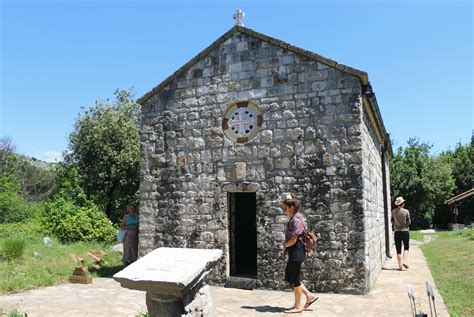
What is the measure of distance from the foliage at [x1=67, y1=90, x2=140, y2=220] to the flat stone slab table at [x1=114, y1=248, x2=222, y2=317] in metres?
16.3

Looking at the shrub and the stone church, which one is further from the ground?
the stone church

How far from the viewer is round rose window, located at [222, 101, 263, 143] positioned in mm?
8398

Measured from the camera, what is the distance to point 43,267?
29.3 feet

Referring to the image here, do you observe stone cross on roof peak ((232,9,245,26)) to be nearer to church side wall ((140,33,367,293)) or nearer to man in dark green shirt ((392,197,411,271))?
church side wall ((140,33,367,293))

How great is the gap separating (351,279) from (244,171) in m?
2.91

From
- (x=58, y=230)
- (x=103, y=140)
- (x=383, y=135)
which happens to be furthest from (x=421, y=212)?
(x=58, y=230)

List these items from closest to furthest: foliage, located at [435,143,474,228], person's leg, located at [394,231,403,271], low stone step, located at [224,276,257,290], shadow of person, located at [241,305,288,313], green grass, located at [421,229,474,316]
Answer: green grass, located at [421,229,474,316]
shadow of person, located at [241,305,288,313]
low stone step, located at [224,276,257,290]
person's leg, located at [394,231,403,271]
foliage, located at [435,143,474,228]

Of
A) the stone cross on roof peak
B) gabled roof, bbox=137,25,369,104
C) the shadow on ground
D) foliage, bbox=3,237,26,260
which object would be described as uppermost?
the stone cross on roof peak

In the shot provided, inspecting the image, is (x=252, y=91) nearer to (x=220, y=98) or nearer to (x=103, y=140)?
(x=220, y=98)

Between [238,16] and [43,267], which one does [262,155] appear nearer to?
[238,16]

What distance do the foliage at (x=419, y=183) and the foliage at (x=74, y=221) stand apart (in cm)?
2255

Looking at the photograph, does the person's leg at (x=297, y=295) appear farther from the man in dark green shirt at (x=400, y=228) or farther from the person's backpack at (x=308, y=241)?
the man in dark green shirt at (x=400, y=228)

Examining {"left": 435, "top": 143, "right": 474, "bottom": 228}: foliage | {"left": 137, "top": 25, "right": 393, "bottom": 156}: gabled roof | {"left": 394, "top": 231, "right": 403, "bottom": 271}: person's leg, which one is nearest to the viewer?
{"left": 137, "top": 25, "right": 393, "bottom": 156}: gabled roof

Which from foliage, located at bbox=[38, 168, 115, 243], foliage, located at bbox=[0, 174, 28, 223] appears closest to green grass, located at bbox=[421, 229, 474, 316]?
foliage, located at bbox=[38, 168, 115, 243]
